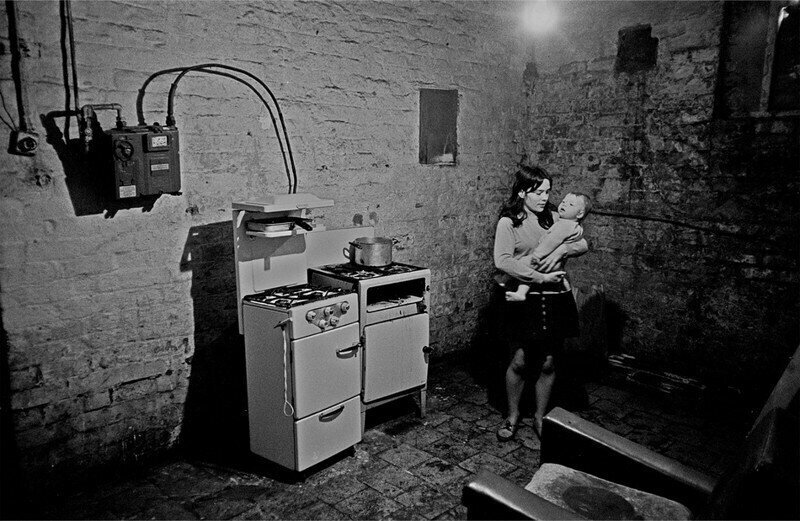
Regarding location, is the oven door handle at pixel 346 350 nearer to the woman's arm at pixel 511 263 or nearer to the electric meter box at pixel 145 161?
the woman's arm at pixel 511 263

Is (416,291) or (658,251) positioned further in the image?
(658,251)

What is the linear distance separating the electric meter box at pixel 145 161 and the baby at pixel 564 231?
2394mm

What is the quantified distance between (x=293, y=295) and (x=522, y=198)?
68.3 inches

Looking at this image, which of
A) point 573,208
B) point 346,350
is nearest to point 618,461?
point 346,350

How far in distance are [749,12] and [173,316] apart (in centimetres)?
492

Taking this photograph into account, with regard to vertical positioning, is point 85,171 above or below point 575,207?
above

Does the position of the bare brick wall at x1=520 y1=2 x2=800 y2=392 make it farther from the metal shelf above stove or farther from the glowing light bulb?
the metal shelf above stove

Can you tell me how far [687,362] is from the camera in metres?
5.12

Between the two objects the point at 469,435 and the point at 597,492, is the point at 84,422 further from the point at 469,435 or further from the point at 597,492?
the point at 597,492

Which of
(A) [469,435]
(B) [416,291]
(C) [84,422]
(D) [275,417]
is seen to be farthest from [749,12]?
(C) [84,422]

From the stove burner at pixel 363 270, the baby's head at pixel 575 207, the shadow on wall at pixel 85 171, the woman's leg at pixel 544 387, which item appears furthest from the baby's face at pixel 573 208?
the shadow on wall at pixel 85 171

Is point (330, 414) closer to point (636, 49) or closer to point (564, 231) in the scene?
point (564, 231)

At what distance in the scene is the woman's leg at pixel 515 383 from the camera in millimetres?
4223

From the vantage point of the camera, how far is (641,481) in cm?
249
